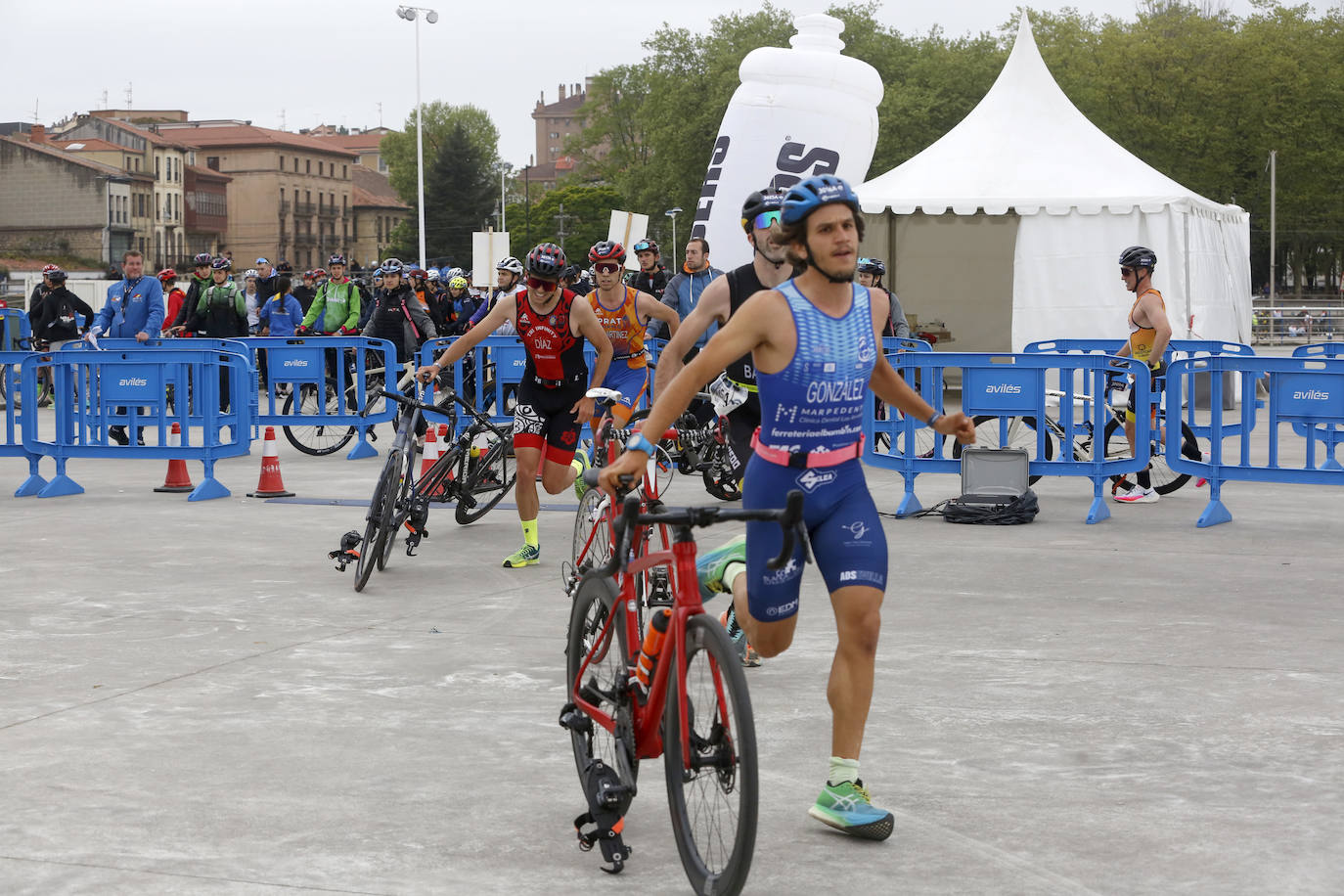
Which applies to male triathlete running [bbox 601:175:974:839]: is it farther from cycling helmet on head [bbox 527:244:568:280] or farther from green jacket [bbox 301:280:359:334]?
green jacket [bbox 301:280:359:334]

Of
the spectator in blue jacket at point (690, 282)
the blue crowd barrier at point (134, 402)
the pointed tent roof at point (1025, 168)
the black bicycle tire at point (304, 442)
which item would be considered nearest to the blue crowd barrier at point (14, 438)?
the blue crowd barrier at point (134, 402)

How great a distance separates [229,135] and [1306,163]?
97.8 m

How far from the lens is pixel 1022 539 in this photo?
1075 cm

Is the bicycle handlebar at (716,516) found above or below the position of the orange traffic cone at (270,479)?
above

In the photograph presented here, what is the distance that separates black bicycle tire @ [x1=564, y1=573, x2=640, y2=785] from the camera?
4445mm

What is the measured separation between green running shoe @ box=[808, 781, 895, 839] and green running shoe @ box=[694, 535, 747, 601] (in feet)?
2.51

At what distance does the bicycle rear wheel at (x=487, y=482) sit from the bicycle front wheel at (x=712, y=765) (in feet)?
23.1

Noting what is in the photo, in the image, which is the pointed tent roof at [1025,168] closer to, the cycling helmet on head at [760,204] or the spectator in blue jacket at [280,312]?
the spectator in blue jacket at [280,312]

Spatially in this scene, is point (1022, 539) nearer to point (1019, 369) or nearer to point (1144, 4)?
point (1019, 369)

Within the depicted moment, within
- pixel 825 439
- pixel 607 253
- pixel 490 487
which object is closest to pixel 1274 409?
pixel 607 253

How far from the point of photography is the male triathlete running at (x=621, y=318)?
1041 cm

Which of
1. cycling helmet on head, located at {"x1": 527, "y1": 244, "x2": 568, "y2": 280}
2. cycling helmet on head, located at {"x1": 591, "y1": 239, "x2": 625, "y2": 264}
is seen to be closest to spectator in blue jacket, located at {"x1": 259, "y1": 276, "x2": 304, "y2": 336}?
cycling helmet on head, located at {"x1": 591, "y1": 239, "x2": 625, "y2": 264}

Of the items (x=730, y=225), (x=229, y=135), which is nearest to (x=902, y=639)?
(x=730, y=225)

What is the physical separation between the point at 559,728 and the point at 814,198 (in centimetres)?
229
